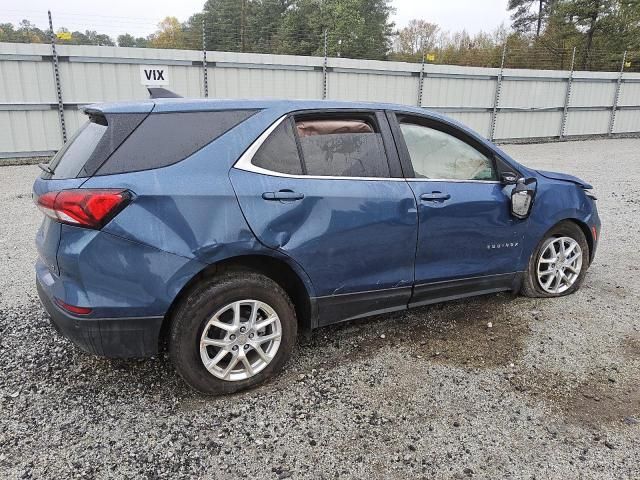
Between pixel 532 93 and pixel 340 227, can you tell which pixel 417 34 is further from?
pixel 340 227

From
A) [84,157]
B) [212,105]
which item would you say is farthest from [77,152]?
[212,105]

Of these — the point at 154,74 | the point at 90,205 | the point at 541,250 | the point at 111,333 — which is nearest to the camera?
the point at 90,205

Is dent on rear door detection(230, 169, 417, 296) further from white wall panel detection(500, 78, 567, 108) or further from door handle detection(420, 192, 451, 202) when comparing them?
white wall panel detection(500, 78, 567, 108)

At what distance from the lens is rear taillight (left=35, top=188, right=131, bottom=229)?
2.37m

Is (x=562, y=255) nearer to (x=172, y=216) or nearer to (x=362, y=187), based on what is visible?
(x=362, y=187)

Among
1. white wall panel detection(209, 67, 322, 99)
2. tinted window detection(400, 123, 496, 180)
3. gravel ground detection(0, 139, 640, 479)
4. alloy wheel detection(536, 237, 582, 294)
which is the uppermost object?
white wall panel detection(209, 67, 322, 99)

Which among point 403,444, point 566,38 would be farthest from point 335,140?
point 566,38

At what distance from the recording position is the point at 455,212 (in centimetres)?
334

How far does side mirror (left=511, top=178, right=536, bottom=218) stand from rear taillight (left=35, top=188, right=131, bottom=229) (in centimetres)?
263

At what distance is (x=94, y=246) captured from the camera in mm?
2381

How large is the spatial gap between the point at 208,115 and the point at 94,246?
3.01ft

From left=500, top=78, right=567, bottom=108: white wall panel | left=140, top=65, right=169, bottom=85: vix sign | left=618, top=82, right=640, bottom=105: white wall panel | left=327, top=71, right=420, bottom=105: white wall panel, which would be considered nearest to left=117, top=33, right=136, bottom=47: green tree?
left=140, top=65, right=169, bottom=85: vix sign

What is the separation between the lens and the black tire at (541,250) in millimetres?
3982

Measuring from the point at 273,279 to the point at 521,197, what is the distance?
195 cm
